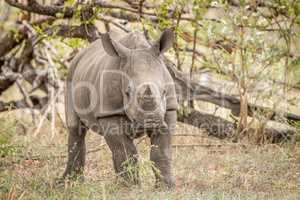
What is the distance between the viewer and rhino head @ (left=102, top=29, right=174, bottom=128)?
570cm

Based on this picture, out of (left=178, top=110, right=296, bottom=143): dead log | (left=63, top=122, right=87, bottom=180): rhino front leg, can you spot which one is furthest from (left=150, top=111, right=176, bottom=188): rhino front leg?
(left=178, top=110, right=296, bottom=143): dead log

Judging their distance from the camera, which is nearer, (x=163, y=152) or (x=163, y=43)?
(x=163, y=43)

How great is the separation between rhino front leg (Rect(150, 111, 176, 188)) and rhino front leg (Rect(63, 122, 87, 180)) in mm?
1280

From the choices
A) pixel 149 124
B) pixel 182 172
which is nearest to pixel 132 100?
pixel 149 124

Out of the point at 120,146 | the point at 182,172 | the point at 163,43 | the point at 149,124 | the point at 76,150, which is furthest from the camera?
the point at 76,150

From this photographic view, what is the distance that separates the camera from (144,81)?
5840 mm

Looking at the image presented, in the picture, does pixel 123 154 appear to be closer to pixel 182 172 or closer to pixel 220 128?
pixel 182 172

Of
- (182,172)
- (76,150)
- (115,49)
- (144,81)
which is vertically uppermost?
(115,49)

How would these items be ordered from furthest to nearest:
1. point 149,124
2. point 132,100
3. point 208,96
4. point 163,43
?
point 208,96 → point 163,43 → point 132,100 → point 149,124

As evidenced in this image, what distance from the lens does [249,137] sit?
919 centimetres

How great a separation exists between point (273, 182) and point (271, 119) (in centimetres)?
290

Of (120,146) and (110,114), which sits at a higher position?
(110,114)

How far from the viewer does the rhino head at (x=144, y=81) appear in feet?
18.7

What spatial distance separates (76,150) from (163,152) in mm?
1484
